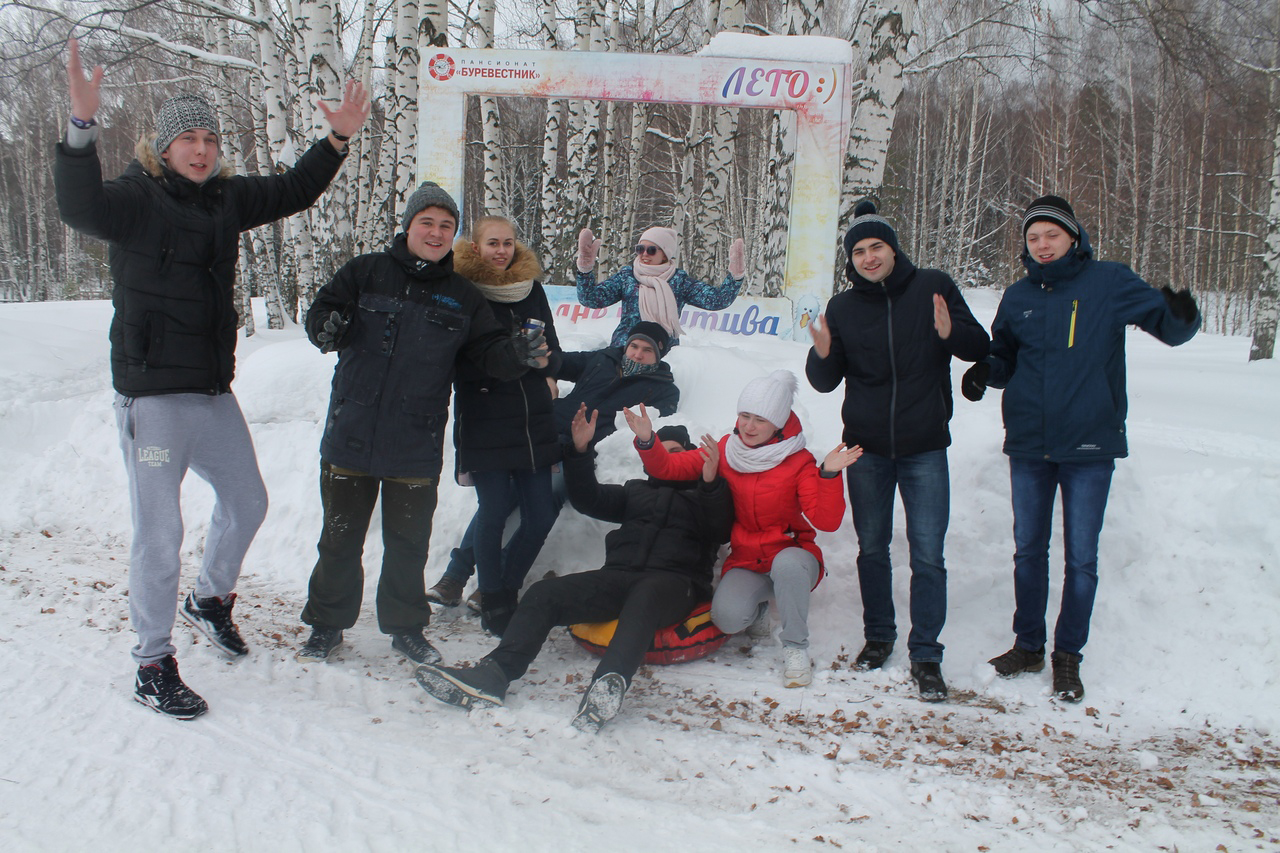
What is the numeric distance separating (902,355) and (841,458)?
1.69 feet

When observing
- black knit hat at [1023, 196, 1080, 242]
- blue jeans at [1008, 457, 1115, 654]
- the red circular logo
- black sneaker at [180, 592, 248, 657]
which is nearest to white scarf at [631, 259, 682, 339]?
black knit hat at [1023, 196, 1080, 242]

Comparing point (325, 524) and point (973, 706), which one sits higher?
point (325, 524)

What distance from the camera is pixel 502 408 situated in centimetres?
368

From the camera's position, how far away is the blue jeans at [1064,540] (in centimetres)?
329

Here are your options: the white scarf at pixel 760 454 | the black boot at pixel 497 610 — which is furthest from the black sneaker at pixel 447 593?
the white scarf at pixel 760 454

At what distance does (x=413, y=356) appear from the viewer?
329cm

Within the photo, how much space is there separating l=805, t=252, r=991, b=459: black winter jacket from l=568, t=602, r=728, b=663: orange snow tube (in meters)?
1.09

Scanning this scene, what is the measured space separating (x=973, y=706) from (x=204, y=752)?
2.85m

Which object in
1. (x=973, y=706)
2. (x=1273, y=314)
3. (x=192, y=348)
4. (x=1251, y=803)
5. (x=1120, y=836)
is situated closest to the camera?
(x=1120, y=836)

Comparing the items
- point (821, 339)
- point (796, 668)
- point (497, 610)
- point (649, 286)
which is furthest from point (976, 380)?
point (649, 286)

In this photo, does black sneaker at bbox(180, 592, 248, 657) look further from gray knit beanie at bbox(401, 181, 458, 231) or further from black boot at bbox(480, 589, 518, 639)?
gray knit beanie at bbox(401, 181, 458, 231)

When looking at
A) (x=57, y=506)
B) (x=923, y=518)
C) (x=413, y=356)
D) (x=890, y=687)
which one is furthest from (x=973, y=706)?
(x=57, y=506)

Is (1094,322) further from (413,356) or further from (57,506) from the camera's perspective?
(57,506)

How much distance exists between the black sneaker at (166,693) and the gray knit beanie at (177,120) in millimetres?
1866
